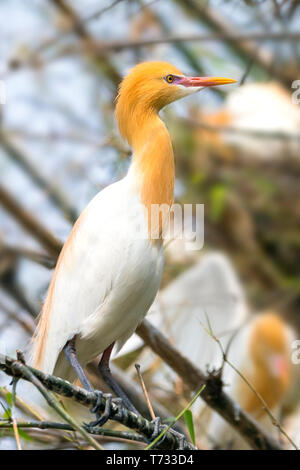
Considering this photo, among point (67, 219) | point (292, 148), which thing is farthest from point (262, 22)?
point (292, 148)

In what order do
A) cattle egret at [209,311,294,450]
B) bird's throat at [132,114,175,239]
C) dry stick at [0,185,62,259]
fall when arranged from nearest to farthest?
bird's throat at [132,114,175,239] < dry stick at [0,185,62,259] < cattle egret at [209,311,294,450]

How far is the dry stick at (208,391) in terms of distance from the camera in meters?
1.57

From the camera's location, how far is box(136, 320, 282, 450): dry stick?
157cm

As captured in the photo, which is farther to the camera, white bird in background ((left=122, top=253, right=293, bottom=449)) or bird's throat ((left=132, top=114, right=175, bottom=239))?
white bird in background ((left=122, top=253, right=293, bottom=449))

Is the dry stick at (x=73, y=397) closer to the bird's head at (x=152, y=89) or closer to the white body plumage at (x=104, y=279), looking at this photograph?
the white body plumage at (x=104, y=279)

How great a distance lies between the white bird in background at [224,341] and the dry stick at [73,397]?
2.90 feet

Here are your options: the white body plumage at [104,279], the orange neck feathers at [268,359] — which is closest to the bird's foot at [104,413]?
the white body plumage at [104,279]

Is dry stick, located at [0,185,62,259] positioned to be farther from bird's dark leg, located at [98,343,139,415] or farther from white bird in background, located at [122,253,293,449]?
white bird in background, located at [122,253,293,449]

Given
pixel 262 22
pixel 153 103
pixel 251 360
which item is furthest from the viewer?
pixel 251 360

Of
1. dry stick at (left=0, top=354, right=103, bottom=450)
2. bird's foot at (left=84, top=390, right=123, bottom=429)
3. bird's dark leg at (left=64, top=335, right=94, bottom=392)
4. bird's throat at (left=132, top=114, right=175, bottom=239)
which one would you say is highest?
bird's throat at (left=132, top=114, right=175, bottom=239)

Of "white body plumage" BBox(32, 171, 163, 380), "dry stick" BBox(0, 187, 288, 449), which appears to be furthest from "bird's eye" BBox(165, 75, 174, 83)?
"dry stick" BBox(0, 187, 288, 449)
